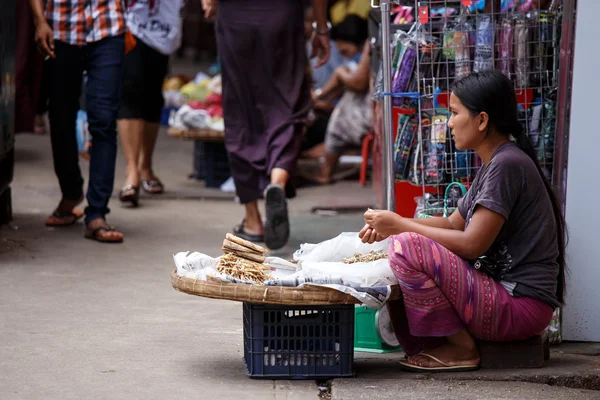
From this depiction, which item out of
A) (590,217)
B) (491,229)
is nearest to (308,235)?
(590,217)

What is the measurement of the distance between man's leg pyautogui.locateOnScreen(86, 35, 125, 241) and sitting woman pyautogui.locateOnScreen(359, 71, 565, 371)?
8.54 ft

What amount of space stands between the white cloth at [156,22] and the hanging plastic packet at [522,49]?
3.53m

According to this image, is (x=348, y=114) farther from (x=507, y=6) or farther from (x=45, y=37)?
(x=507, y=6)

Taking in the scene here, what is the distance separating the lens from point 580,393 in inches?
138

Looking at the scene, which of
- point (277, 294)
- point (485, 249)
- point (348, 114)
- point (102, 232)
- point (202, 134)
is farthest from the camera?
point (348, 114)

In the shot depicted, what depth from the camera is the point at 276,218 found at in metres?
5.57

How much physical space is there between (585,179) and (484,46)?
0.74m

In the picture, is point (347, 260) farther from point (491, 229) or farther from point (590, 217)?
point (590, 217)

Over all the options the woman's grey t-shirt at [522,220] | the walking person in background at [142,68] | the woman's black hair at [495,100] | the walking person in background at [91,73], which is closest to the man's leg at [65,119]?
the walking person in background at [91,73]

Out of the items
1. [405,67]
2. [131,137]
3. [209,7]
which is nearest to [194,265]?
[405,67]

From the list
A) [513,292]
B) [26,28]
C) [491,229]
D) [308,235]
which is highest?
[26,28]

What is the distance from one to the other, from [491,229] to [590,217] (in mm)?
762

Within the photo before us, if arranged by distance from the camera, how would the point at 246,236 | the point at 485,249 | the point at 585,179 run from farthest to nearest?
the point at 246,236 → the point at 585,179 → the point at 485,249

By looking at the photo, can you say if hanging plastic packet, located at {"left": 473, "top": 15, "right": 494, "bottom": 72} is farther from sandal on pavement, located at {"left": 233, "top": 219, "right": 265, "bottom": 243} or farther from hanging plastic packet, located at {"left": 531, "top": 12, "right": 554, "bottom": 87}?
sandal on pavement, located at {"left": 233, "top": 219, "right": 265, "bottom": 243}
